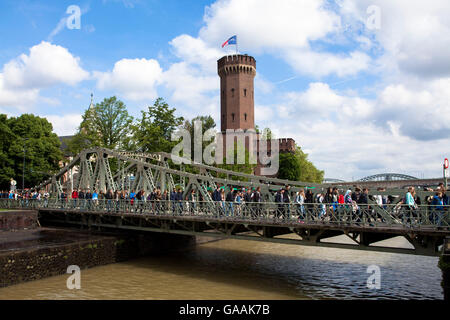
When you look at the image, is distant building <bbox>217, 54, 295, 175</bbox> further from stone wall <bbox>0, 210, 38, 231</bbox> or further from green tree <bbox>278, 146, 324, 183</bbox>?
stone wall <bbox>0, 210, 38, 231</bbox>

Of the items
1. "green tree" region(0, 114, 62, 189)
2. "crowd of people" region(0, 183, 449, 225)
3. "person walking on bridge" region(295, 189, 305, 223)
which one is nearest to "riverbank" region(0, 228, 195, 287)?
"crowd of people" region(0, 183, 449, 225)

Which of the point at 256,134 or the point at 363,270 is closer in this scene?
the point at 363,270

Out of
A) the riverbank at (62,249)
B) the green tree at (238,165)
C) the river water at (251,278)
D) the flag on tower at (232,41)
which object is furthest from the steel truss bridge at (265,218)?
the flag on tower at (232,41)

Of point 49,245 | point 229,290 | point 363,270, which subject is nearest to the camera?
point 229,290

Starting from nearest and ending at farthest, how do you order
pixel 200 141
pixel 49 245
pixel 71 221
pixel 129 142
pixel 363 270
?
pixel 49 245, pixel 363 270, pixel 71 221, pixel 129 142, pixel 200 141

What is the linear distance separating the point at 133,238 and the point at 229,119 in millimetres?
38758

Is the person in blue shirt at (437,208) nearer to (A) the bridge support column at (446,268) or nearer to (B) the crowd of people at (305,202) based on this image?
(B) the crowd of people at (305,202)

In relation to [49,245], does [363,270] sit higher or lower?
lower

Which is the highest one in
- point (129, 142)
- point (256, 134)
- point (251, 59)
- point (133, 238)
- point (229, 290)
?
point (251, 59)

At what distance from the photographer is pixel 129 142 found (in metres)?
33.1

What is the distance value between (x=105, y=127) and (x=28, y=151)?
9272mm

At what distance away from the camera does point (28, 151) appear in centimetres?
3656
